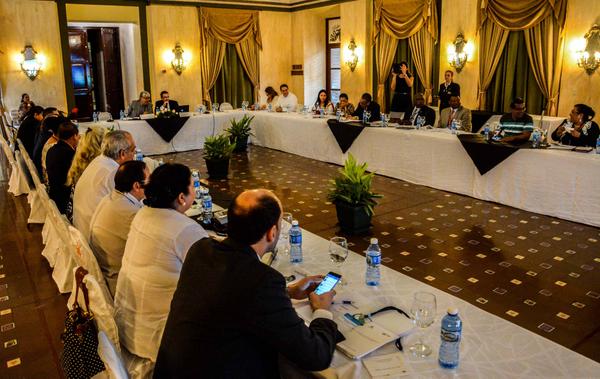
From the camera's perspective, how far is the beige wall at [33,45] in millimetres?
10227

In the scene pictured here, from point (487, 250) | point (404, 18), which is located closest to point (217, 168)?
point (487, 250)

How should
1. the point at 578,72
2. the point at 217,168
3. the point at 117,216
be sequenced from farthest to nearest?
the point at 578,72 → the point at 217,168 → the point at 117,216

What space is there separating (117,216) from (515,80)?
8.30 metres

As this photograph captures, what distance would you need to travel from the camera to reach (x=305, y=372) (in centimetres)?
181

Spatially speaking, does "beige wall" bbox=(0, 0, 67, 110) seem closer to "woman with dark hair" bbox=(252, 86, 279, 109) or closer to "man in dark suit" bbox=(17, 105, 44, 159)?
"man in dark suit" bbox=(17, 105, 44, 159)

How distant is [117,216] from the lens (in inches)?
115

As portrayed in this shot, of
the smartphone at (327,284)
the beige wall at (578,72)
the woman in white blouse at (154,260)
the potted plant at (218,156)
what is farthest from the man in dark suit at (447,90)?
the woman in white blouse at (154,260)

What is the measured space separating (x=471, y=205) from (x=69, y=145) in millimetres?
4516

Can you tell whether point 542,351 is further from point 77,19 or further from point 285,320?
point 77,19

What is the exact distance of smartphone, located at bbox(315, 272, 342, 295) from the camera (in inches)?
87.1

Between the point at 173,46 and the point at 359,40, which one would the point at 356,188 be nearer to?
the point at 359,40

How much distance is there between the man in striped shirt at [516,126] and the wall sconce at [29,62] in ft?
29.8

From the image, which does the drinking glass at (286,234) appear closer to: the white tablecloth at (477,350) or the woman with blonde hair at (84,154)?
the white tablecloth at (477,350)

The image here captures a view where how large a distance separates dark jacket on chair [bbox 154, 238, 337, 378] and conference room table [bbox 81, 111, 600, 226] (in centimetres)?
461
